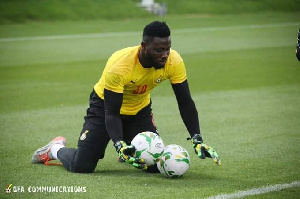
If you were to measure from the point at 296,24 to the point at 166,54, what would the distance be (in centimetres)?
2560

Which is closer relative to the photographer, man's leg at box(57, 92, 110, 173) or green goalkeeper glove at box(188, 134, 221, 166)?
green goalkeeper glove at box(188, 134, 221, 166)

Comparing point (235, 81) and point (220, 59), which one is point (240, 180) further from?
point (220, 59)

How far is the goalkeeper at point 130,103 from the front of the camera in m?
8.07

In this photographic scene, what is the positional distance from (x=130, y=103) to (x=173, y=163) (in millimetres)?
1174

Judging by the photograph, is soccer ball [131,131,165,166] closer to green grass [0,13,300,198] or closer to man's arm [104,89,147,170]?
man's arm [104,89,147,170]

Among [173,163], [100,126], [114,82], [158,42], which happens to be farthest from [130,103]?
[158,42]

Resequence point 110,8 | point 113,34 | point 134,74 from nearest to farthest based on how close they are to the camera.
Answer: point 134,74 < point 113,34 < point 110,8

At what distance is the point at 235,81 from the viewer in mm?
17531

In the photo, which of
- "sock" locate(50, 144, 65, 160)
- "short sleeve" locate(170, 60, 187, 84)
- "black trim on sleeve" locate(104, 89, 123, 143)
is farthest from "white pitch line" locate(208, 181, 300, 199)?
"sock" locate(50, 144, 65, 160)

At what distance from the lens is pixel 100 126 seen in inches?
355

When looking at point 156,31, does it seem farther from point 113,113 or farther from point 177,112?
point 177,112

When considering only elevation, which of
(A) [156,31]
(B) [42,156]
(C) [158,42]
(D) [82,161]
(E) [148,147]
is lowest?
(B) [42,156]

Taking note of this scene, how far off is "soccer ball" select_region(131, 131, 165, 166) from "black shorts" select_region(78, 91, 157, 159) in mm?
1031

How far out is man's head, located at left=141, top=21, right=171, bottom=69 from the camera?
8.01 meters
